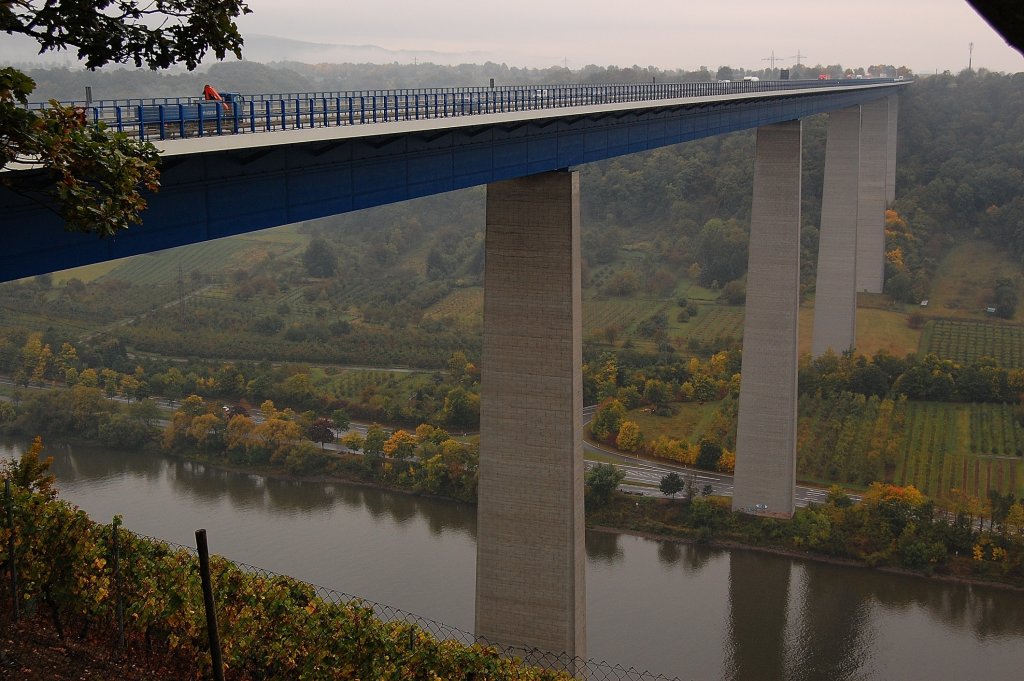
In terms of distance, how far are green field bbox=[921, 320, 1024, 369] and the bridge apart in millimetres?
13877

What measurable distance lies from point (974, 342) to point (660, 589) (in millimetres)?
21531

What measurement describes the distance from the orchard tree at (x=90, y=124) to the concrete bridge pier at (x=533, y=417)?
25.0ft

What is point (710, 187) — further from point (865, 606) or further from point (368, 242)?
point (865, 606)

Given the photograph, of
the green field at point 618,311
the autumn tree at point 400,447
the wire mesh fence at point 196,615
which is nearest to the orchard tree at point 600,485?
the autumn tree at point 400,447

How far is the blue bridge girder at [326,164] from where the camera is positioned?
8859 mm

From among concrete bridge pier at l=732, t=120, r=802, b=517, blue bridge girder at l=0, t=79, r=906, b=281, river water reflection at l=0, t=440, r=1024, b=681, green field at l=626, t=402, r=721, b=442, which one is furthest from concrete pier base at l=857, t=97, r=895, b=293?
blue bridge girder at l=0, t=79, r=906, b=281

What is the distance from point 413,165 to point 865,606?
14.4m

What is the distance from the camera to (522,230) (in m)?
15.7

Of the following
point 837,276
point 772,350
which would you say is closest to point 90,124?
point 772,350

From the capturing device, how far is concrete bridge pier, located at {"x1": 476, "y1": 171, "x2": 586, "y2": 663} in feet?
51.0

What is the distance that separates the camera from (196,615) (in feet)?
30.6

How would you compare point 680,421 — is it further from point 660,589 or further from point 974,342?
point 974,342

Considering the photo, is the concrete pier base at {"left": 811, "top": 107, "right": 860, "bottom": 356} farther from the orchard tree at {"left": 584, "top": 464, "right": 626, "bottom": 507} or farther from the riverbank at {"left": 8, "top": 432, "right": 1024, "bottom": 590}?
the orchard tree at {"left": 584, "top": 464, "right": 626, "bottom": 507}

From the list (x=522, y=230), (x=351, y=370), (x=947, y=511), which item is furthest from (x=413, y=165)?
(x=351, y=370)
